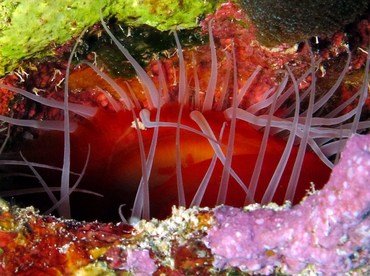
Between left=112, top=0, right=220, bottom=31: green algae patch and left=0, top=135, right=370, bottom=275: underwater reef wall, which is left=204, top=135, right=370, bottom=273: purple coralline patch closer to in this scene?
left=0, top=135, right=370, bottom=275: underwater reef wall

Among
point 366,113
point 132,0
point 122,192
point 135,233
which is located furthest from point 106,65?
point 366,113

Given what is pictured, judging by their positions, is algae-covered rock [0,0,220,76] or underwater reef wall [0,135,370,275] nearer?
underwater reef wall [0,135,370,275]

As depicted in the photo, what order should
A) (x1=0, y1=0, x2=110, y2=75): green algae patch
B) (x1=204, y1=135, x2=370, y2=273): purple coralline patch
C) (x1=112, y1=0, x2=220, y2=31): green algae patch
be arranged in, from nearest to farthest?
(x1=204, y1=135, x2=370, y2=273): purple coralline patch → (x1=0, y1=0, x2=110, y2=75): green algae patch → (x1=112, y1=0, x2=220, y2=31): green algae patch

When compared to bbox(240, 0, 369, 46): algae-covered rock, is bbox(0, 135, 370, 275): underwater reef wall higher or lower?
lower

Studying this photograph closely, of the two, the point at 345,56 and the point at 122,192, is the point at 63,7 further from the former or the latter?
the point at 345,56

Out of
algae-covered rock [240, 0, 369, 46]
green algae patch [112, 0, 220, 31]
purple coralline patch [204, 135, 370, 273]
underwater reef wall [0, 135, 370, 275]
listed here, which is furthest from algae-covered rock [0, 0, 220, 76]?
purple coralline patch [204, 135, 370, 273]

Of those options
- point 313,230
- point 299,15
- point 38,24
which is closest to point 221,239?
point 313,230

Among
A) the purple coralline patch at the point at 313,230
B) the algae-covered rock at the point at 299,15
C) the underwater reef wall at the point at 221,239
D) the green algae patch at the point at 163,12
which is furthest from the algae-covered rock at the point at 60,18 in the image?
the purple coralline patch at the point at 313,230

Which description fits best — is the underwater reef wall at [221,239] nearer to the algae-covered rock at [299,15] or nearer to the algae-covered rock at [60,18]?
the algae-covered rock at [60,18]
